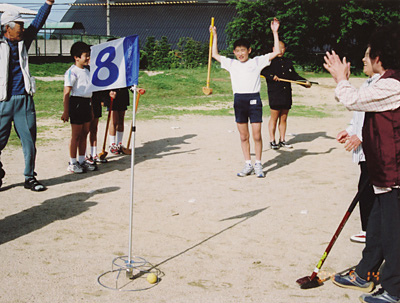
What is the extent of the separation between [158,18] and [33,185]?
4477 cm

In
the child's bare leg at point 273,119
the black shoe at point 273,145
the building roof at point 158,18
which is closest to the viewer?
the child's bare leg at point 273,119

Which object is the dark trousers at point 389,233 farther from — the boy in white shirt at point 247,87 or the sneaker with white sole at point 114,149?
the sneaker with white sole at point 114,149

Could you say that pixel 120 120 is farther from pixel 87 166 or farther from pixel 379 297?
pixel 379 297

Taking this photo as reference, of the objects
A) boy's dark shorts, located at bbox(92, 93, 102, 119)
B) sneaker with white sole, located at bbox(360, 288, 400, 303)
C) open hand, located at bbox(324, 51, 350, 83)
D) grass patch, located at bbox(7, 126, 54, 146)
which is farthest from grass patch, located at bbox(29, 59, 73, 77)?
sneaker with white sole, located at bbox(360, 288, 400, 303)

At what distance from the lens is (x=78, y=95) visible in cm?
781

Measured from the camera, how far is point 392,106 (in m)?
3.66

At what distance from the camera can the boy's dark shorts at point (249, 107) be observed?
25.7ft

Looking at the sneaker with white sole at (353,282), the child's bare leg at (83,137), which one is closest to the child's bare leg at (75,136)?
the child's bare leg at (83,137)

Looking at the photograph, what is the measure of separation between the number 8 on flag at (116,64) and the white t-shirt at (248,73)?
10.9 ft

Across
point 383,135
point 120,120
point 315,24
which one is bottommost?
point 120,120

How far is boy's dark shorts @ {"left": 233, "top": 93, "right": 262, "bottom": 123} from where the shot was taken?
7832 mm

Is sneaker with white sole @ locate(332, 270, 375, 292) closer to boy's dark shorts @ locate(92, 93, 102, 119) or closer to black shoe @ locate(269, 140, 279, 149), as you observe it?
boy's dark shorts @ locate(92, 93, 102, 119)

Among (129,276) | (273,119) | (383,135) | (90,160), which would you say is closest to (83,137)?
(90,160)

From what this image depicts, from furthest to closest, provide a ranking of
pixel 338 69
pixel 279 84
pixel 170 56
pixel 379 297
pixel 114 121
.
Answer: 1. pixel 170 56
2. pixel 279 84
3. pixel 114 121
4. pixel 379 297
5. pixel 338 69
